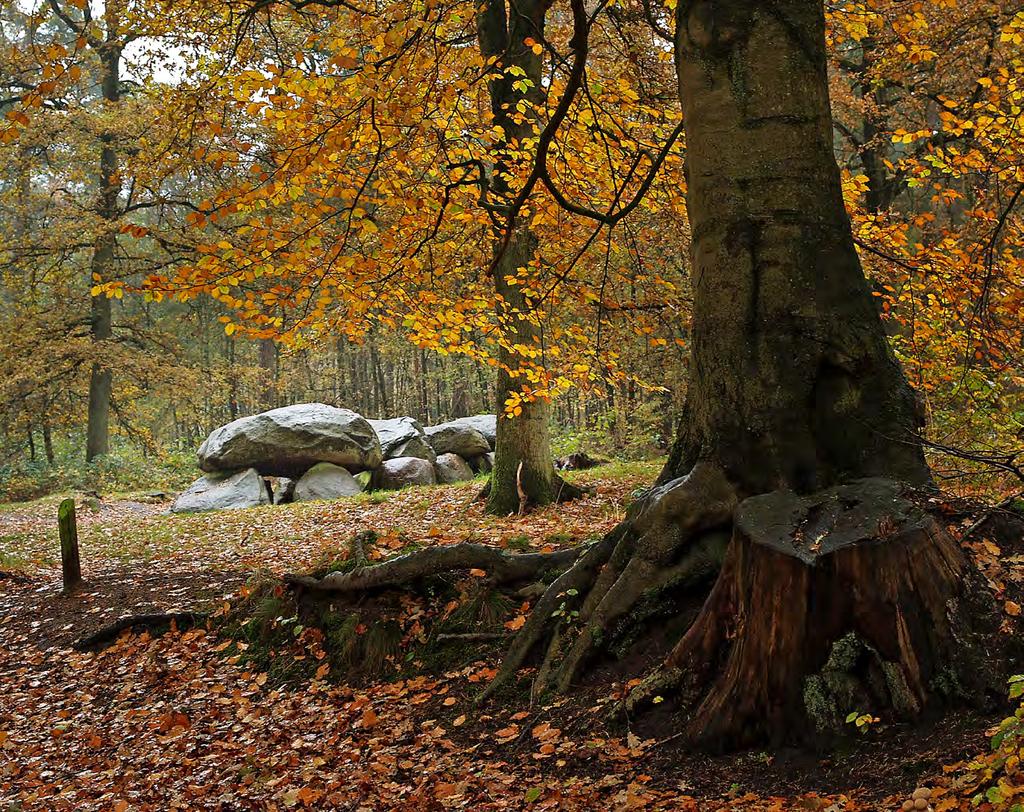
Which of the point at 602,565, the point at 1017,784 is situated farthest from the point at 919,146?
the point at 1017,784

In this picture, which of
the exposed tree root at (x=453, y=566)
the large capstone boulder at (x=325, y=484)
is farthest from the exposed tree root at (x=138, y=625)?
the large capstone boulder at (x=325, y=484)

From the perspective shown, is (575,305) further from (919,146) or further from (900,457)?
(900,457)

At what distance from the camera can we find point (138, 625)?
6.98 metres

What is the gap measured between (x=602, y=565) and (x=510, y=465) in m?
5.76

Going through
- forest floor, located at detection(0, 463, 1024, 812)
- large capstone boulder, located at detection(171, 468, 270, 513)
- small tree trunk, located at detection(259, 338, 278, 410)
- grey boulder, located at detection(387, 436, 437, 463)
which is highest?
small tree trunk, located at detection(259, 338, 278, 410)

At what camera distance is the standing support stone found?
812cm

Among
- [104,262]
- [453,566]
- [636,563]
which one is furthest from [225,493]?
[636,563]

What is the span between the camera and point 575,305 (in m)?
12.7

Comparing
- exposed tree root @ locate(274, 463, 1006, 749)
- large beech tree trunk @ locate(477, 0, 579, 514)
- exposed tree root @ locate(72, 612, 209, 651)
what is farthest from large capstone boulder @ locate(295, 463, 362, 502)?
exposed tree root @ locate(274, 463, 1006, 749)

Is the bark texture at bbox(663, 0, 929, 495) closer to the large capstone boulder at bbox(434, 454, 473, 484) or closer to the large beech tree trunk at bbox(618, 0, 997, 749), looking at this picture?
the large beech tree trunk at bbox(618, 0, 997, 749)

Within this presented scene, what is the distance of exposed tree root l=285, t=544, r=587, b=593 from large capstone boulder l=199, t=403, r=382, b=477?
37.0 ft

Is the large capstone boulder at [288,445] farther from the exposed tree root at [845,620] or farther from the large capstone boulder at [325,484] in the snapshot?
the exposed tree root at [845,620]

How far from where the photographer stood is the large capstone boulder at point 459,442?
18875mm

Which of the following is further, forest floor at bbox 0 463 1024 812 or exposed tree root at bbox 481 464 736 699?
exposed tree root at bbox 481 464 736 699
